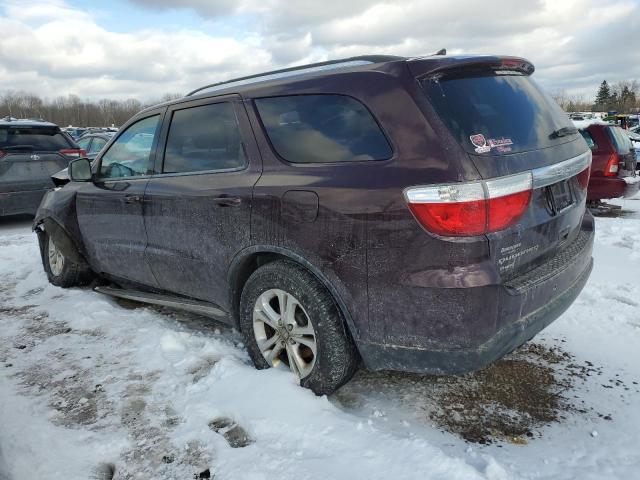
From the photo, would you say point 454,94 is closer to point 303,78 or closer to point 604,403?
point 303,78

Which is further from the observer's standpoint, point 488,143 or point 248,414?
point 248,414

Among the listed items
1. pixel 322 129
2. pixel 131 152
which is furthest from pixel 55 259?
pixel 322 129

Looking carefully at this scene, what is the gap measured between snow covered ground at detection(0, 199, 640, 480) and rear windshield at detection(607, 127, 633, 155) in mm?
5403

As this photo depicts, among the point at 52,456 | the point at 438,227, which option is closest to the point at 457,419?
the point at 438,227

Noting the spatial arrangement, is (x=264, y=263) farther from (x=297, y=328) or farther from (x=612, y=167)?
(x=612, y=167)

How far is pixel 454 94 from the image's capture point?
2.43 meters

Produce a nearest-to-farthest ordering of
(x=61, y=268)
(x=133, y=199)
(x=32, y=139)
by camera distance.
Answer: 1. (x=133, y=199)
2. (x=61, y=268)
3. (x=32, y=139)

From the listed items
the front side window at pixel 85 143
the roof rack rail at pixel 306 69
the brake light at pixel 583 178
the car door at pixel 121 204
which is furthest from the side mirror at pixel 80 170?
the front side window at pixel 85 143

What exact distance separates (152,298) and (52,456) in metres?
1.55

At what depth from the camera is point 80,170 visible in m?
4.30

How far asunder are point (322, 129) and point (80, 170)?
260 centimetres

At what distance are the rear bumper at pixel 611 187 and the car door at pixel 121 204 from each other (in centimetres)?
709

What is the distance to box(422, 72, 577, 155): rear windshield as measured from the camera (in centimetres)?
233

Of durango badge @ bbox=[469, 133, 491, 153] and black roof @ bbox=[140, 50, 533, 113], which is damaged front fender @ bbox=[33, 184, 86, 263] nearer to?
black roof @ bbox=[140, 50, 533, 113]
